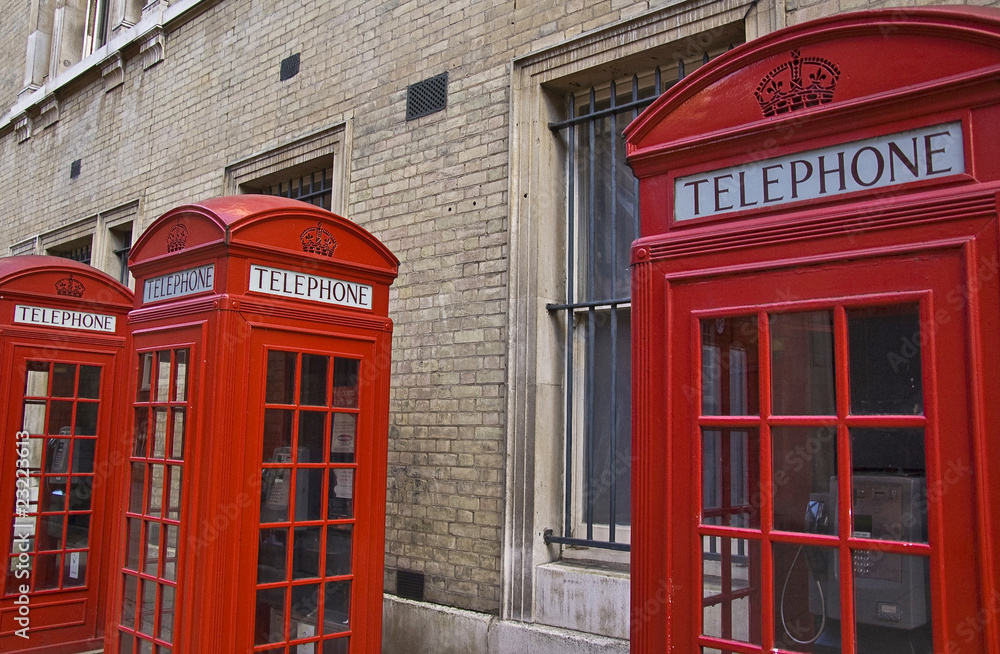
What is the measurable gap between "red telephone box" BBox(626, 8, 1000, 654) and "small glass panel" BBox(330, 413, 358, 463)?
6.70 feet

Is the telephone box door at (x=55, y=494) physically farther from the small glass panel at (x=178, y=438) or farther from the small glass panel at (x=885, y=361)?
the small glass panel at (x=885, y=361)

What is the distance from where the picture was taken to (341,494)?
13.8ft

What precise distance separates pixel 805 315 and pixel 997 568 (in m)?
0.78

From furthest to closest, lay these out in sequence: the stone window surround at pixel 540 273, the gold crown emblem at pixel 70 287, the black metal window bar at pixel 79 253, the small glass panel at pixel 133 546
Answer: the black metal window bar at pixel 79 253 < the gold crown emblem at pixel 70 287 < the stone window surround at pixel 540 273 < the small glass panel at pixel 133 546

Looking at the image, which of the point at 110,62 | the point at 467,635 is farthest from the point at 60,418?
the point at 110,62

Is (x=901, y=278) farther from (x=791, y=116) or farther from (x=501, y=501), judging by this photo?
(x=501, y=501)

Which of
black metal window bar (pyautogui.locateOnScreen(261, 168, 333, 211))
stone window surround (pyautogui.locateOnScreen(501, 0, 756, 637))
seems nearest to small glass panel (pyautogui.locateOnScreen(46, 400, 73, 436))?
black metal window bar (pyautogui.locateOnScreen(261, 168, 333, 211))

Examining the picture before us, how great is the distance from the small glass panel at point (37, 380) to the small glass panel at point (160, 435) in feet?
8.04

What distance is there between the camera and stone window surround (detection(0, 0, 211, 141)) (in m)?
9.33

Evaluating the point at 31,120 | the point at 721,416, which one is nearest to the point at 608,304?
the point at 721,416

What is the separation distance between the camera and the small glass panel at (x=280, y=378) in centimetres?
392

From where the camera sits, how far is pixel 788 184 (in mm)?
2355

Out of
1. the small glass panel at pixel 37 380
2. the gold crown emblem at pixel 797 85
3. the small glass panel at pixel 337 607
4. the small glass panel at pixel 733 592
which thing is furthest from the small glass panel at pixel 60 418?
the gold crown emblem at pixel 797 85

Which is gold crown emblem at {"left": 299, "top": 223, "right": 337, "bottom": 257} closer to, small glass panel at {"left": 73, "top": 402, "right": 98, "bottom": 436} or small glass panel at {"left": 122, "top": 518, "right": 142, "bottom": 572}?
small glass panel at {"left": 122, "top": 518, "right": 142, "bottom": 572}
